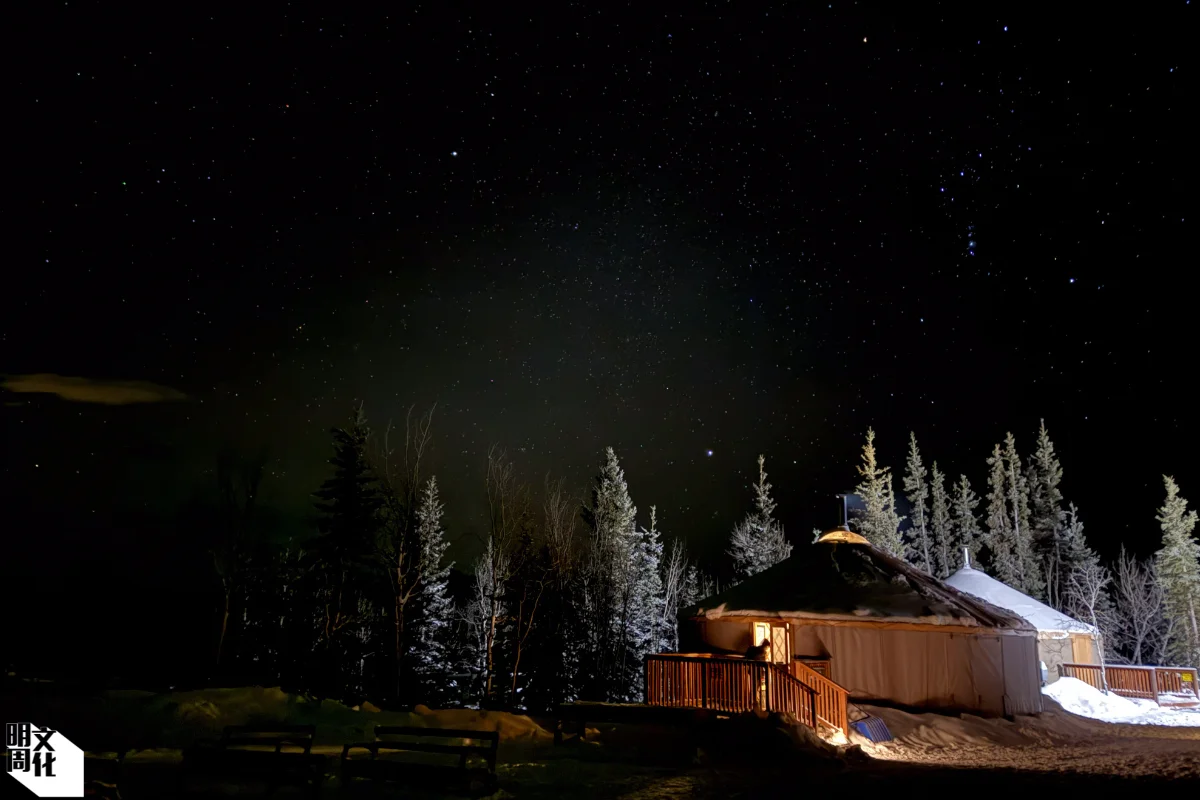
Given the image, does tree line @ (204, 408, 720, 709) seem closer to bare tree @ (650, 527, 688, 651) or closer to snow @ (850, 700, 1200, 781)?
bare tree @ (650, 527, 688, 651)

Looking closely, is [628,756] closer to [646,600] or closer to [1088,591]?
[646,600]

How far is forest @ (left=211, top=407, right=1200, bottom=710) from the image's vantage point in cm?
2241

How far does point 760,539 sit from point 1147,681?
58.6 ft

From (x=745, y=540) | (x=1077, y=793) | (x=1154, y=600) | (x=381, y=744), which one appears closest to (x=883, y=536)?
(x=745, y=540)

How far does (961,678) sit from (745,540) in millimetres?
22127

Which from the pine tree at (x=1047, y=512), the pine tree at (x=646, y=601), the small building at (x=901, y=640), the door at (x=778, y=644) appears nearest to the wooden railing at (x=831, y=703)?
the small building at (x=901, y=640)

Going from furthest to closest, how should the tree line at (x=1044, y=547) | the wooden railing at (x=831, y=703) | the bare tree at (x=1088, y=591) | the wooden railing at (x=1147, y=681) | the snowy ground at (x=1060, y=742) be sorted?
1. the bare tree at (x=1088, y=591)
2. the tree line at (x=1044, y=547)
3. the wooden railing at (x=1147, y=681)
4. the wooden railing at (x=831, y=703)
5. the snowy ground at (x=1060, y=742)

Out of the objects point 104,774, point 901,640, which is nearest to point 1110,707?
point 901,640

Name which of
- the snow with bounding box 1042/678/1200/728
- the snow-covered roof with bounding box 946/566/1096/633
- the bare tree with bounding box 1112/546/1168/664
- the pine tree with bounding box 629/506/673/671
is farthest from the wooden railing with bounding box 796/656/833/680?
the bare tree with bounding box 1112/546/1168/664

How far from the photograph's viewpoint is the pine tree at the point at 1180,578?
1210 inches

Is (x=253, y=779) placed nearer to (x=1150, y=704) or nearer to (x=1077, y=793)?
(x=1077, y=793)

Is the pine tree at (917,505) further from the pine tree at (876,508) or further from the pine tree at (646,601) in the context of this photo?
the pine tree at (646,601)

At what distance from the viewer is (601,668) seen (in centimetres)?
2753

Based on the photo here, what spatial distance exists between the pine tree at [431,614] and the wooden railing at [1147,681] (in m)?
19.9
